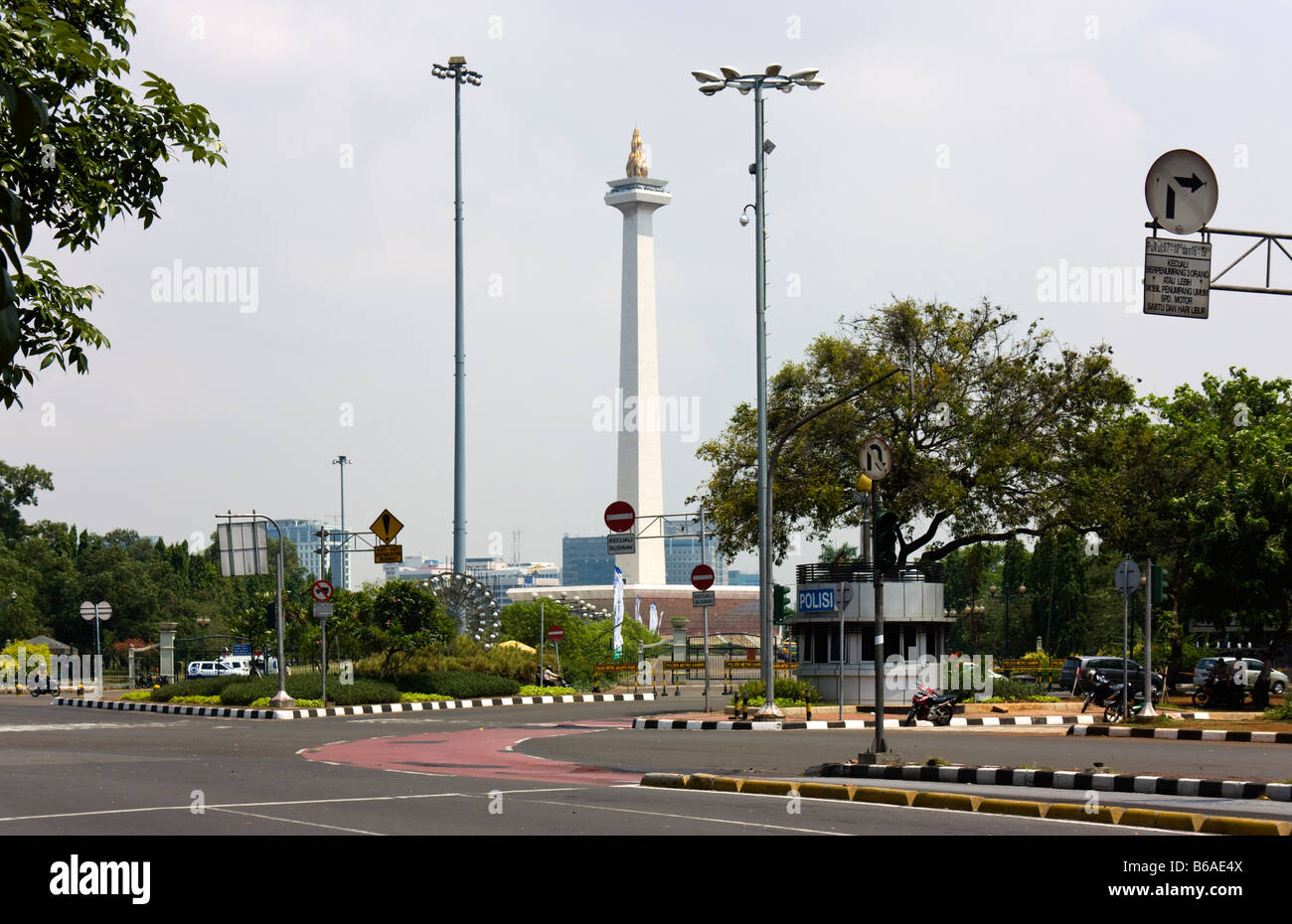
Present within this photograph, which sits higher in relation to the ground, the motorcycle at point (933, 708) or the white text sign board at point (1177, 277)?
the white text sign board at point (1177, 277)

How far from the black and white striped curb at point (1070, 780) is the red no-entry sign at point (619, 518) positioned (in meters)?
14.8

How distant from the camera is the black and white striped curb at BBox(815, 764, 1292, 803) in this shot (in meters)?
15.3

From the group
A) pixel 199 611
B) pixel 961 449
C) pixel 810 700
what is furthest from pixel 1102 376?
pixel 199 611

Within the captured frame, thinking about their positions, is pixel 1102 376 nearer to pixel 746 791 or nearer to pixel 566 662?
pixel 566 662

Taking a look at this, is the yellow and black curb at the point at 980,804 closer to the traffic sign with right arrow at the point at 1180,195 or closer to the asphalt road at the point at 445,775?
the asphalt road at the point at 445,775

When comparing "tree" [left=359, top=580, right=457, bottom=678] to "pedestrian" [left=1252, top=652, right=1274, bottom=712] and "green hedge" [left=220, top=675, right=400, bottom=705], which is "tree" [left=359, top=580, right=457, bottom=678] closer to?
"green hedge" [left=220, top=675, right=400, bottom=705]

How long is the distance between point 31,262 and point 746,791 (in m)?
9.27

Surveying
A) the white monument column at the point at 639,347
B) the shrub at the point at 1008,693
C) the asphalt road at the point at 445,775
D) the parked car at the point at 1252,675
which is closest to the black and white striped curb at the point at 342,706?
the asphalt road at the point at 445,775

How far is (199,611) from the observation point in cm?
9462

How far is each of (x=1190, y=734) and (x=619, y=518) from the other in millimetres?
12960

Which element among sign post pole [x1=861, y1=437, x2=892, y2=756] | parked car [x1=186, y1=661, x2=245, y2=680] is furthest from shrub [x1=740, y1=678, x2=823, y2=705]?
parked car [x1=186, y1=661, x2=245, y2=680]

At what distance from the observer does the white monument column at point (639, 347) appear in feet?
308

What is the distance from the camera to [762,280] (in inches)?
1152
